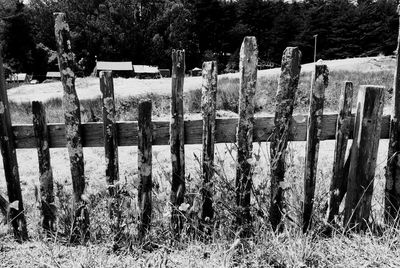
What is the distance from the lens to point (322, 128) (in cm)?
311

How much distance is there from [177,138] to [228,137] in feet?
1.40

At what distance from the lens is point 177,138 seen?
308 cm

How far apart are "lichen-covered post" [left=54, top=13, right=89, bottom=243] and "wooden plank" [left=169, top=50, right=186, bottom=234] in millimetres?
760

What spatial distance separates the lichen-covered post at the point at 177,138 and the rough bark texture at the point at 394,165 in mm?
1784

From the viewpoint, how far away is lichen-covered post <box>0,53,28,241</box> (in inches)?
123

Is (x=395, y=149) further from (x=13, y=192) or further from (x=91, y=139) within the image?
(x=13, y=192)

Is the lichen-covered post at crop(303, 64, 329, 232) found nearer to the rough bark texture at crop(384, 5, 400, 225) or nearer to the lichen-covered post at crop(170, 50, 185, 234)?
the rough bark texture at crop(384, 5, 400, 225)

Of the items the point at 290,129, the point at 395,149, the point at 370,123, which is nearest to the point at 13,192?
the point at 290,129

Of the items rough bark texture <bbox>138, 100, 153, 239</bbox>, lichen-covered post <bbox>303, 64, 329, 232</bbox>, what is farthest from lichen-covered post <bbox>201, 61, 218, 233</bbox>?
lichen-covered post <bbox>303, 64, 329, 232</bbox>

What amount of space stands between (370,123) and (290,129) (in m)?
0.65

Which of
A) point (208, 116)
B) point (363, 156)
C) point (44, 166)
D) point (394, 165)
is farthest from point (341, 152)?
point (44, 166)

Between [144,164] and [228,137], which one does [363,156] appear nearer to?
[228,137]

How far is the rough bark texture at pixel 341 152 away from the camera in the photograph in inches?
119

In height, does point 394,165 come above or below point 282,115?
below
